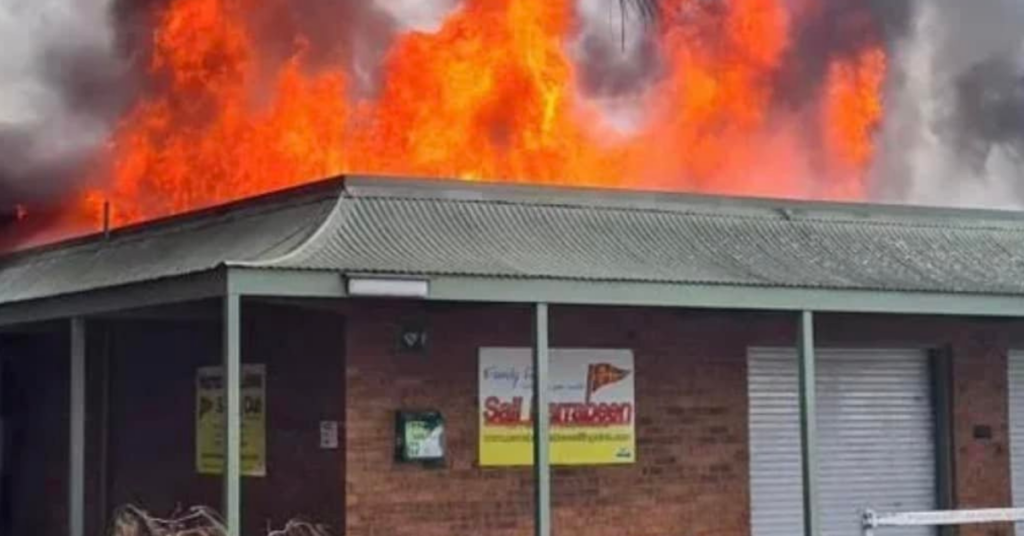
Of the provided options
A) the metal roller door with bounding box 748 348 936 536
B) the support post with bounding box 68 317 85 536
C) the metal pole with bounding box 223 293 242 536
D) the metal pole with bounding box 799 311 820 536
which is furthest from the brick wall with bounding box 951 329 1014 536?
the support post with bounding box 68 317 85 536

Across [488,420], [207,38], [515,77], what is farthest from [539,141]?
[488,420]

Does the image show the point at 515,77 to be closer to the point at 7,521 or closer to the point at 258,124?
the point at 258,124

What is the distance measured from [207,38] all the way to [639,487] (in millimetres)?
12338

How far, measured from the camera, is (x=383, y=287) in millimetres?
13359

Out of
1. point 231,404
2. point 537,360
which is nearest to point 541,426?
point 537,360

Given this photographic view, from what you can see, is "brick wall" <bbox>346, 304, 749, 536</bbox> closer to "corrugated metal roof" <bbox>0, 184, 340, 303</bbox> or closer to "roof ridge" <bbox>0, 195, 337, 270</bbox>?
"corrugated metal roof" <bbox>0, 184, 340, 303</bbox>

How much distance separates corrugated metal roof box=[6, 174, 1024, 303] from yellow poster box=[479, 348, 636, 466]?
1305 mm

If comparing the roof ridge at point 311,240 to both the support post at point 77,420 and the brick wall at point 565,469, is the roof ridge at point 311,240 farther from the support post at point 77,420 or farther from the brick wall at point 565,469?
the support post at point 77,420

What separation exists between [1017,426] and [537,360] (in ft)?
23.3

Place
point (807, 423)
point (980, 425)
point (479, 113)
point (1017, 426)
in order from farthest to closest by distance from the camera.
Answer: point (479, 113), point (1017, 426), point (980, 425), point (807, 423)

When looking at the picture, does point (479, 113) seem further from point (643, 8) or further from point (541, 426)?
point (541, 426)

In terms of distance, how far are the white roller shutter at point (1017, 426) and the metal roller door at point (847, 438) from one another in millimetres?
960

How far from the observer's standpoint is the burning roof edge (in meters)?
14.2

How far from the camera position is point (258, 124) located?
24906 mm
